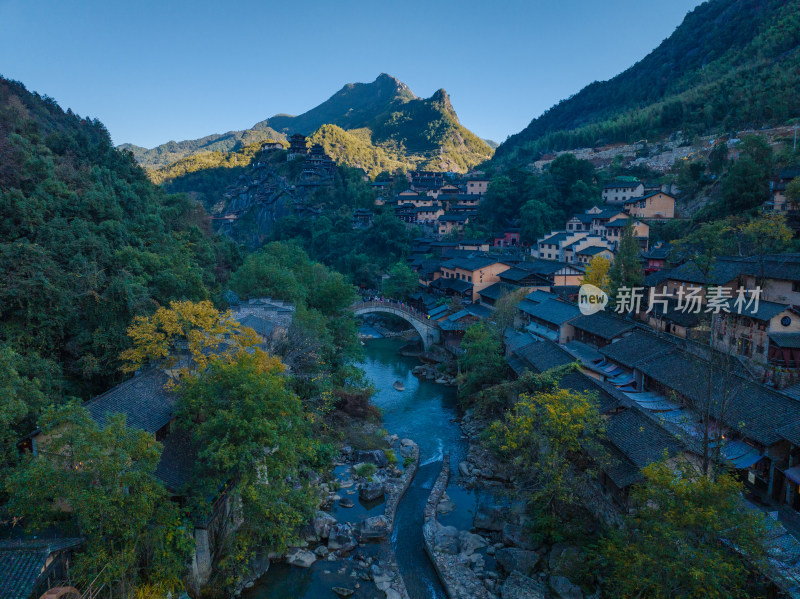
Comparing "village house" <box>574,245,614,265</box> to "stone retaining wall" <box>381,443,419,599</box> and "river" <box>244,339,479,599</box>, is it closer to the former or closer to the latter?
"river" <box>244,339,479,599</box>

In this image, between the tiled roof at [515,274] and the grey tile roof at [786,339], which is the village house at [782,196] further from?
the tiled roof at [515,274]

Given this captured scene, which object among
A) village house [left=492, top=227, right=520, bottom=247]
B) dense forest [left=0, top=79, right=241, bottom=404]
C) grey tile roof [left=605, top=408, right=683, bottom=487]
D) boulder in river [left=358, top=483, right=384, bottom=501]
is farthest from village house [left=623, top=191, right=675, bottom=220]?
dense forest [left=0, top=79, right=241, bottom=404]

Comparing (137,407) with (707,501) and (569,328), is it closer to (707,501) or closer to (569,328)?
(707,501)

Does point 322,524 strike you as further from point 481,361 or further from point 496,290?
point 496,290

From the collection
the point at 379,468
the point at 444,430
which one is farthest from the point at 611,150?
the point at 379,468

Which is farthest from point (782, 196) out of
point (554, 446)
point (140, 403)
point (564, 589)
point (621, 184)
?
point (140, 403)
